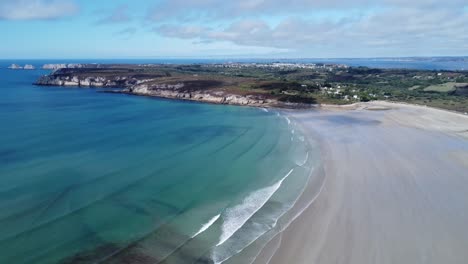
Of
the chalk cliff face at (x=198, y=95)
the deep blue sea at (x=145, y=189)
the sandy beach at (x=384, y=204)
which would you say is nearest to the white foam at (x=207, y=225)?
the deep blue sea at (x=145, y=189)

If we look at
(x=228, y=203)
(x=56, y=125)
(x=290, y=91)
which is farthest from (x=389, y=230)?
(x=290, y=91)

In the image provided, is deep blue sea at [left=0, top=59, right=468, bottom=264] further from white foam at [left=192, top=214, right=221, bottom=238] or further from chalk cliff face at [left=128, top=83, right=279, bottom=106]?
chalk cliff face at [left=128, top=83, right=279, bottom=106]

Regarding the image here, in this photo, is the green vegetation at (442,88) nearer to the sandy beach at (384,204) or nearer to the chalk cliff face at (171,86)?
the chalk cliff face at (171,86)

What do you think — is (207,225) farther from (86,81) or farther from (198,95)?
(86,81)

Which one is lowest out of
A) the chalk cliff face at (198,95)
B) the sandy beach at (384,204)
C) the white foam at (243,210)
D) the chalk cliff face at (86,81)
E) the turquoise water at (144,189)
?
the sandy beach at (384,204)

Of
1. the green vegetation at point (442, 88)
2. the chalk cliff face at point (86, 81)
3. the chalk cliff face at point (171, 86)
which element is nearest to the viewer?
the chalk cliff face at point (171, 86)

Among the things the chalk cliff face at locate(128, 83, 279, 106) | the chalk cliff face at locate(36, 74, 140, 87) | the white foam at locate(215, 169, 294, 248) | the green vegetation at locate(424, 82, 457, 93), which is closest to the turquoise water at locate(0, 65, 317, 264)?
the white foam at locate(215, 169, 294, 248)

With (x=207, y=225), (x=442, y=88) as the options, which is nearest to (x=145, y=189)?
(x=207, y=225)
